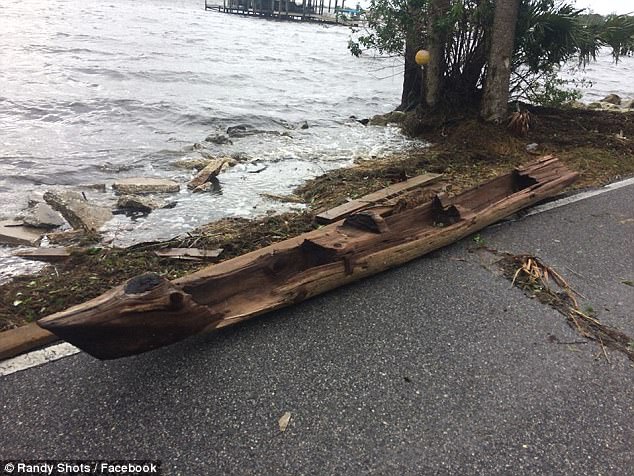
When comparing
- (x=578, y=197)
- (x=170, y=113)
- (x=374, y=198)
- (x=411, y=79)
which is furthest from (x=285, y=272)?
(x=170, y=113)

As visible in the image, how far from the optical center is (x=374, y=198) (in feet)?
15.1

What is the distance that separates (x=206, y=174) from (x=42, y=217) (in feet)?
6.75

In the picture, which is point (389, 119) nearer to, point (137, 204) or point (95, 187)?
point (95, 187)

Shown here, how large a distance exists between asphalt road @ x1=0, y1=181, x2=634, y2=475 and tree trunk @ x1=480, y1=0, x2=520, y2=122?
450 centimetres

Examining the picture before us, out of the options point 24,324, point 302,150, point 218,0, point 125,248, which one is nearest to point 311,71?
point 302,150

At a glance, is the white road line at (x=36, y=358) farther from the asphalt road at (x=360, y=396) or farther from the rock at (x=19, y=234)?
the rock at (x=19, y=234)

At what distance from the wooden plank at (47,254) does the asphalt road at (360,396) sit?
1.54 meters

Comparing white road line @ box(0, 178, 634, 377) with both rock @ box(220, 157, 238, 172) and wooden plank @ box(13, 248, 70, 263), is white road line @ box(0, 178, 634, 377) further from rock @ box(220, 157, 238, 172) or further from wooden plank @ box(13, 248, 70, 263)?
rock @ box(220, 157, 238, 172)

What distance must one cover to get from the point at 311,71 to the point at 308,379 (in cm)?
1733

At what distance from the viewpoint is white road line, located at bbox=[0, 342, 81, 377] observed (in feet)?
8.02

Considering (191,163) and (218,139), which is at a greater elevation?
(218,139)

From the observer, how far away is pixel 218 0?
71938 mm

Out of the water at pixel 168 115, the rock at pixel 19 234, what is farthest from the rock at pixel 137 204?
the rock at pixel 19 234

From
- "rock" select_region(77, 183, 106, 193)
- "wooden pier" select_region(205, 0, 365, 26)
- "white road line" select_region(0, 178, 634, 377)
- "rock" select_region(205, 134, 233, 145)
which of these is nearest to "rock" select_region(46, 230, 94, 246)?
"rock" select_region(77, 183, 106, 193)
